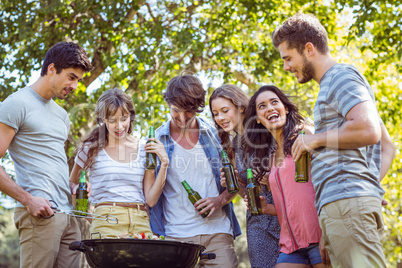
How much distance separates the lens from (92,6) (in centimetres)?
800

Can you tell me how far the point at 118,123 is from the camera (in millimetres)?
3473

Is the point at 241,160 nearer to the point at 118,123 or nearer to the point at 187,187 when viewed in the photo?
the point at 187,187

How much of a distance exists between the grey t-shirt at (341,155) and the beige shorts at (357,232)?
1.9 inches

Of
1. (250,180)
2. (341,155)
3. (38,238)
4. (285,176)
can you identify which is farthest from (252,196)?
(38,238)

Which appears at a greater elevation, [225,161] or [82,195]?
[225,161]

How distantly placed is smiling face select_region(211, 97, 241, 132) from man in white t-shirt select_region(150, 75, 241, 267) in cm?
16

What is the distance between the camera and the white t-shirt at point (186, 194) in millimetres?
3486

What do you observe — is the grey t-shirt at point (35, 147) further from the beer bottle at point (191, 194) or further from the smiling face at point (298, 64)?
the smiling face at point (298, 64)

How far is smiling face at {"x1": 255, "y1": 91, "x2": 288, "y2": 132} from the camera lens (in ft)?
10.7

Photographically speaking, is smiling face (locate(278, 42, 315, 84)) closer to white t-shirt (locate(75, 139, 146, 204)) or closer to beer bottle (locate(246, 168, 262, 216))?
beer bottle (locate(246, 168, 262, 216))

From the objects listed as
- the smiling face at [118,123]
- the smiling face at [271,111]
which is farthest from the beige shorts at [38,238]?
the smiling face at [271,111]

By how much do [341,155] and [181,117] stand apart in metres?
1.70

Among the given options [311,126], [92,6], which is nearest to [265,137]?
[311,126]

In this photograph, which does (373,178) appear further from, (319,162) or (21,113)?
(21,113)
